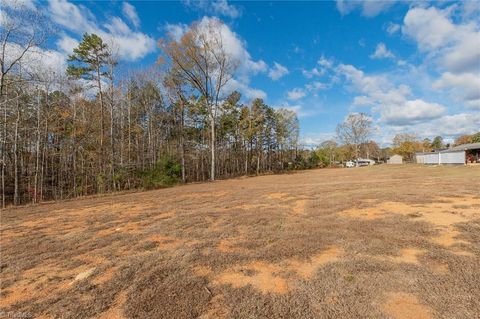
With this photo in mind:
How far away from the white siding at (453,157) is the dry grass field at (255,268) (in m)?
32.9

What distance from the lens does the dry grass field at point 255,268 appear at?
91.0 inches

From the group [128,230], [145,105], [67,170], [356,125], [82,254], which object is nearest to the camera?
[82,254]

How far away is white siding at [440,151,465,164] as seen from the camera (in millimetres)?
29627

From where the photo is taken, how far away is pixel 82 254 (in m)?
3.97

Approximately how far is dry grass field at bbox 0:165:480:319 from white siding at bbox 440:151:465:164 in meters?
32.9

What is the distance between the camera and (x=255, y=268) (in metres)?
3.18

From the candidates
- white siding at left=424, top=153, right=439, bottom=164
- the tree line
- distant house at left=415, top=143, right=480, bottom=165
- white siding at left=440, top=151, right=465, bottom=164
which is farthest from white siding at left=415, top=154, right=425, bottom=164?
the tree line

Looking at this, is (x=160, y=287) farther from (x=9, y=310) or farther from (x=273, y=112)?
(x=273, y=112)

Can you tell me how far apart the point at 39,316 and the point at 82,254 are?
1791mm

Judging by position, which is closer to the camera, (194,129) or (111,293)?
(111,293)

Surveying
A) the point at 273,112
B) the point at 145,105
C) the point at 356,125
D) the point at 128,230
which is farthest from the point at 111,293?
the point at 356,125

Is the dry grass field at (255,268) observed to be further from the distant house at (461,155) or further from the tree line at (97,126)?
the distant house at (461,155)

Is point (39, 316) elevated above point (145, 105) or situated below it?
below

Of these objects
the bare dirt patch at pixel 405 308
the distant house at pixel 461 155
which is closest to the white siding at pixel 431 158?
the distant house at pixel 461 155
